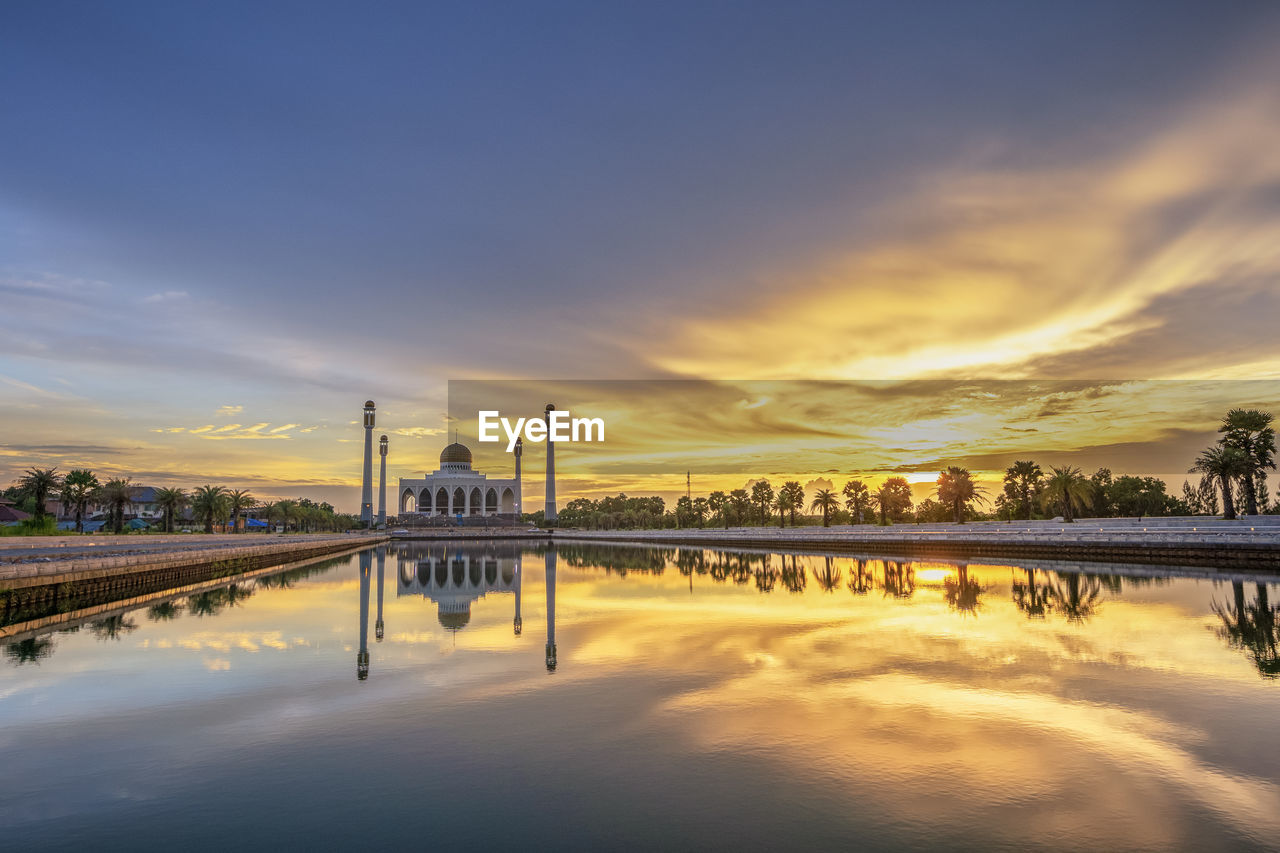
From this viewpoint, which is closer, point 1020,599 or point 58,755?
point 58,755

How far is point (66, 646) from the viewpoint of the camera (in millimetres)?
20203

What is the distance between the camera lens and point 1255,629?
808 inches

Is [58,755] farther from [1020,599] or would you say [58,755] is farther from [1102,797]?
[1020,599]

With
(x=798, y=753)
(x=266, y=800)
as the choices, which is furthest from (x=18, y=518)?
(x=798, y=753)

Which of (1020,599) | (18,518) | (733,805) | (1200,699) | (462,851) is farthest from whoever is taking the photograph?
(18,518)

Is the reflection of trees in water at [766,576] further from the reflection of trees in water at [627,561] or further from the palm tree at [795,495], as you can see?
the palm tree at [795,495]

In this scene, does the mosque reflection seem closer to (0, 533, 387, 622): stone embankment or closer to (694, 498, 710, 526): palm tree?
(0, 533, 387, 622): stone embankment

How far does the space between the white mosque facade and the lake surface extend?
12412cm

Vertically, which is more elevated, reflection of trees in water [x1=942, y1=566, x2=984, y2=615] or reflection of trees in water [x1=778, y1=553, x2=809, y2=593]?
reflection of trees in water [x1=942, y1=566, x2=984, y2=615]

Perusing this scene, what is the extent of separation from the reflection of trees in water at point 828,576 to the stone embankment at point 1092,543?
10234mm

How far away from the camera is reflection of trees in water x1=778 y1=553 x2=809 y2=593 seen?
34.4 metres

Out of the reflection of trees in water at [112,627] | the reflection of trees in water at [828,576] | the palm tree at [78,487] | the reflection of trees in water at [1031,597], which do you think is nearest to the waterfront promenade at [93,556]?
the reflection of trees in water at [112,627]

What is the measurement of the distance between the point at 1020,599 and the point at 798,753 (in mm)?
21250

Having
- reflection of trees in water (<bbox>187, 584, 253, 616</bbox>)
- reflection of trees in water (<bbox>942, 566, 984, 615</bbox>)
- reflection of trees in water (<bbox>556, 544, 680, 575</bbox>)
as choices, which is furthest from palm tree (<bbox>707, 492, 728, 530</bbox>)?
reflection of trees in water (<bbox>187, 584, 253, 616</bbox>)
